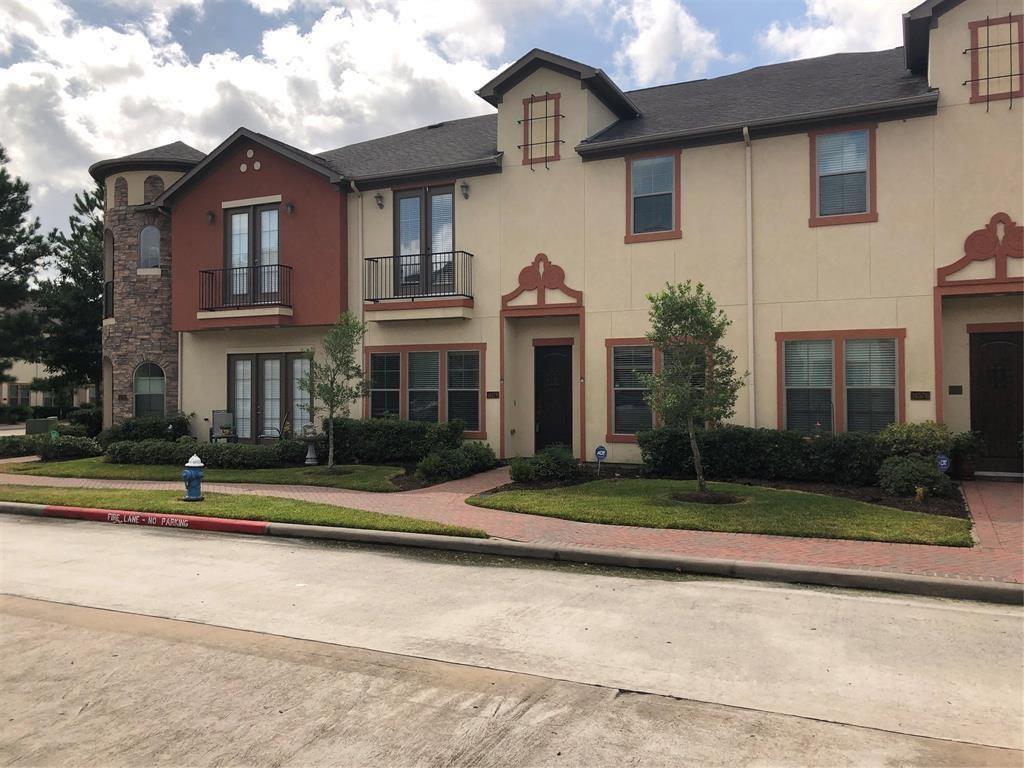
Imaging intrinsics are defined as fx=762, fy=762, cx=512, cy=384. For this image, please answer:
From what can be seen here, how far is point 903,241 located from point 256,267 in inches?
568

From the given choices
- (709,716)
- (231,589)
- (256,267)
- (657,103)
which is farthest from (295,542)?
(657,103)

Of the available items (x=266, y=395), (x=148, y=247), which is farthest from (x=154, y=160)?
(x=266, y=395)

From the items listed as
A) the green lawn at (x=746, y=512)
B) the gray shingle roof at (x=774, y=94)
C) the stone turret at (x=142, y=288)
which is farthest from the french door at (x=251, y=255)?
the green lawn at (x=746, y=512)

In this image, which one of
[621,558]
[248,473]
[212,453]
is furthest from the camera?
[212,453]

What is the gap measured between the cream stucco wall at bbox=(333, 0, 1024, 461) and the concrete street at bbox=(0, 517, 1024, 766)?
8175 millimetres

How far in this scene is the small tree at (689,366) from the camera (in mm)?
A: 11500

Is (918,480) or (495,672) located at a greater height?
(918,480)

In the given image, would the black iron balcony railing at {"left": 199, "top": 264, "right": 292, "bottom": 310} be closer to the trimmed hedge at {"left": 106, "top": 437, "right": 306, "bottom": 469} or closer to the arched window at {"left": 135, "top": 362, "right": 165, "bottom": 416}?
the arched window at {"left": 135, "top": 362, "right": 165, "bottom": 416}

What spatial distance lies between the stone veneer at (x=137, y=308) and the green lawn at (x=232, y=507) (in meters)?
6.56

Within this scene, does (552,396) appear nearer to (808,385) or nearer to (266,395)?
(808,385)

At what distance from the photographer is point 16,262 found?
30469 mm

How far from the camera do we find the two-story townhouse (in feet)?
44.0

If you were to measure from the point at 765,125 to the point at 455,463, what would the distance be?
345 inches

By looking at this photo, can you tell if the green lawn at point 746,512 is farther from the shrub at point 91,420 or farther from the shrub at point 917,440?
the shrub at point 91,420
